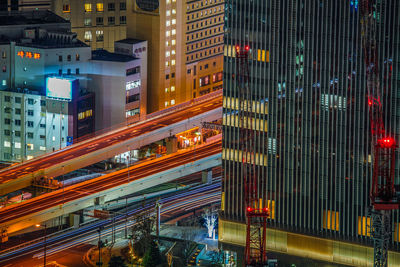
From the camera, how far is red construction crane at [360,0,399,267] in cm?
16712

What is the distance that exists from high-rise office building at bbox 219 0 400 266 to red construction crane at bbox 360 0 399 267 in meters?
1.46

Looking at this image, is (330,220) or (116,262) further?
(116,262)

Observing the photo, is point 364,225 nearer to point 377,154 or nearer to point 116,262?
point 377,154

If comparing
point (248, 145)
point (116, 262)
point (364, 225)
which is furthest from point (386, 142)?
point (116, 262)

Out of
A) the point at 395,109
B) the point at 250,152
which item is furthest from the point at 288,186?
the point at 395,109

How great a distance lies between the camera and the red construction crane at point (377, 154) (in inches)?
6580

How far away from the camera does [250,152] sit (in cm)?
18825

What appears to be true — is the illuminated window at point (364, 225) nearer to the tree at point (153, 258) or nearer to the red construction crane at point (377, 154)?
the red construction crane at point (377, 154)

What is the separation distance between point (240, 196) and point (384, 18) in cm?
3503

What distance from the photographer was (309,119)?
184 metres

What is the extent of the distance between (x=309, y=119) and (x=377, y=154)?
1641 centimetres

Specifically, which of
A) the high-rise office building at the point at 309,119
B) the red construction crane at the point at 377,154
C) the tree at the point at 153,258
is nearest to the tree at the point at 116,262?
the tree at the point at 153,258

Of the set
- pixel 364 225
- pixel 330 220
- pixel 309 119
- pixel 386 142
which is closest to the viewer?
pixel 386 142

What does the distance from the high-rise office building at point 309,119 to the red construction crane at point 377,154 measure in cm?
146
